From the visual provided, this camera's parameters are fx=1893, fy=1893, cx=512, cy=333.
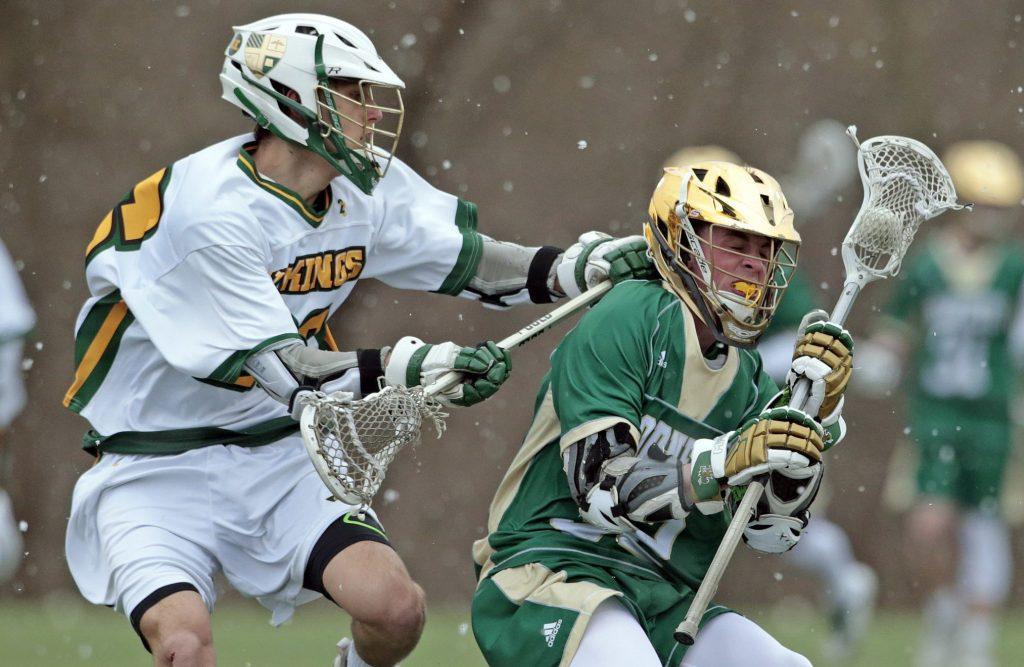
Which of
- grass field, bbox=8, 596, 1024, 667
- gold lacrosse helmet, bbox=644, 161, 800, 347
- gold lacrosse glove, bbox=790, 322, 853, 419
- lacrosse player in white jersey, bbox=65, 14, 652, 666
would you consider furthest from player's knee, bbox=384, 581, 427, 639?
grass field, bbox=8, 596, 1024, 667

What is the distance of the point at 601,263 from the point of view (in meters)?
4.89

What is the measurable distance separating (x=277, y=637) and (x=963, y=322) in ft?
10.6

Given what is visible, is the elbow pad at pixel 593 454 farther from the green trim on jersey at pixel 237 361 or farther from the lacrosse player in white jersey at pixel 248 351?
the green trim on jersey at pixel 237 361

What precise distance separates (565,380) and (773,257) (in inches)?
21.2

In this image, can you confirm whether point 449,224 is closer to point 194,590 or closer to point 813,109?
point 194,590

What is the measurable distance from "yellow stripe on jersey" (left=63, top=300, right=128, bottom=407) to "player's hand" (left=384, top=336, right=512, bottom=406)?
0.86 meters

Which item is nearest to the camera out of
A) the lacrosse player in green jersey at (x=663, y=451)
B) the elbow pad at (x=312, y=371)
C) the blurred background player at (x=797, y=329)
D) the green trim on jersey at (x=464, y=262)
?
the lacrosse player in green jersey at (x=663, y=451)

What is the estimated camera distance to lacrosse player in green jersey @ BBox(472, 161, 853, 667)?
4.06m

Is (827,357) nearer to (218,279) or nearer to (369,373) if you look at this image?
(369,373)

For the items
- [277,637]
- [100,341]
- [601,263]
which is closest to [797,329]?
[601,263]

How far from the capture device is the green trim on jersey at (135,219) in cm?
488

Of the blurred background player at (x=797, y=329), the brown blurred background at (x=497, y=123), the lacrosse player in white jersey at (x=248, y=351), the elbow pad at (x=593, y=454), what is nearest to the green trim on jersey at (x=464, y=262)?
the lacrosse player in white jersey at (x=248, y=351)

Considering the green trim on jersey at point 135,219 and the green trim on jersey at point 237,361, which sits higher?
the green trim on jersey at point 135,219

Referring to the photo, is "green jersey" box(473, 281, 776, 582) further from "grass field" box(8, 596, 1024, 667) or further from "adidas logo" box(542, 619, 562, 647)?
"grass field" box(8, 596, 1024, 667)
